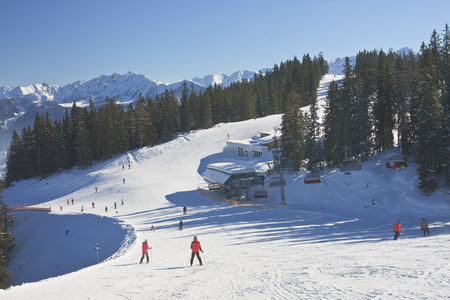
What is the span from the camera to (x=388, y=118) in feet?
135

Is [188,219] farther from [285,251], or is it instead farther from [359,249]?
[359,249]

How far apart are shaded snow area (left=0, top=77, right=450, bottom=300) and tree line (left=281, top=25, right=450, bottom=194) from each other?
2.52m

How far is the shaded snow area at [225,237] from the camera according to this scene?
11.2 meters

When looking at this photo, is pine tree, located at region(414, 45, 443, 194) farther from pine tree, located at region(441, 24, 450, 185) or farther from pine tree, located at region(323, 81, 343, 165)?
pine tree, located at region(323, 81, 343, 165)

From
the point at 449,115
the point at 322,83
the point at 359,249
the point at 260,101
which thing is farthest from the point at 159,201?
the point at 322,83

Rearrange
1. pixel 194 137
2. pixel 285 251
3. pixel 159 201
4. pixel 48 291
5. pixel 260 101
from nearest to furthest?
pixel 48 291
pixel 285 251
pixel 159 201
pixel 194 137
pixel 260 101

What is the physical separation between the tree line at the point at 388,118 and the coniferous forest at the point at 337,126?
10cm

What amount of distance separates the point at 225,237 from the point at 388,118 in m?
28.7

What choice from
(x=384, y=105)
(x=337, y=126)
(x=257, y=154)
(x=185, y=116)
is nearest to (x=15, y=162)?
(x=185, y=116)

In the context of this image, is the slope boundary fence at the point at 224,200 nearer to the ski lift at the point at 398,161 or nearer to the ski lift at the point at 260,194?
the ski lift at the point at 260,194

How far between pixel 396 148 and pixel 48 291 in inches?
1639

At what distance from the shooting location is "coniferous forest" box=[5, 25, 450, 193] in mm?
31266

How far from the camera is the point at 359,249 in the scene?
1630cm

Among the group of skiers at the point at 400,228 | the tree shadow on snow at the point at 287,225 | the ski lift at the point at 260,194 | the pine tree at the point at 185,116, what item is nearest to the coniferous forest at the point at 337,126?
the pine tree at the point at 185,116
